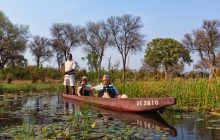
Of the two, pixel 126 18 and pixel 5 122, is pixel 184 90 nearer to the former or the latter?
pixel 5 122

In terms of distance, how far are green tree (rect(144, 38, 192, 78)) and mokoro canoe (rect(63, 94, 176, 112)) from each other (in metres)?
50.4

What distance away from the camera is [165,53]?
6569 cm

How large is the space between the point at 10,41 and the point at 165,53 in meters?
26.8

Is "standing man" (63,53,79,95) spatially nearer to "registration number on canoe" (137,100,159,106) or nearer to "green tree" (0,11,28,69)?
"registration number on canoe" (137,100,159,106)

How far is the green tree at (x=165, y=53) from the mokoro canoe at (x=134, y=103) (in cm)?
5039

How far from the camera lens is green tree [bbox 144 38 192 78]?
213 feet

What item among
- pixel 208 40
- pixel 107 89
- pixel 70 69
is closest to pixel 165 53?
pixel 208 40

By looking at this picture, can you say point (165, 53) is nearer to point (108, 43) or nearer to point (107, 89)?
point (108, 43)

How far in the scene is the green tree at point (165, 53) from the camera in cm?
6481

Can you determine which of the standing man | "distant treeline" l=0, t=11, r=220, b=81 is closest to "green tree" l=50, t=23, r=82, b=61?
"distant treeline" l=0, t=11, r=220, b=81

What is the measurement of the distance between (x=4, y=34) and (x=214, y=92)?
47.6 metres

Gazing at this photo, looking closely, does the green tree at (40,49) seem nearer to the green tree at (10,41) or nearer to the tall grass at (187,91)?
the green tree at (10,41)

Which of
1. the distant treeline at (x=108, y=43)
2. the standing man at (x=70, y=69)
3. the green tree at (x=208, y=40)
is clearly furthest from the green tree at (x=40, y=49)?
the standing man at (x=70, y=69)

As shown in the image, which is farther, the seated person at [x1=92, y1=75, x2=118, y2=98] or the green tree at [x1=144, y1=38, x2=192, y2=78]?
the green tree at [x1=144, y1=38, x2=192, y2=78]
